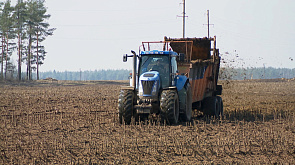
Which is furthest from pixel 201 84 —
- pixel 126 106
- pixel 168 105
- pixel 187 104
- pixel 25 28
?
pixel 25 28

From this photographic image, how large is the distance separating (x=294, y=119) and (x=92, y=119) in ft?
23.9

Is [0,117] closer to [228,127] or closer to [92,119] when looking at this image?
[92,119]

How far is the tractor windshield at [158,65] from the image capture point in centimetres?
1464

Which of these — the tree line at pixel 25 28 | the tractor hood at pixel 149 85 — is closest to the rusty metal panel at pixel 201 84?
the tractor hood at pixel 149 85

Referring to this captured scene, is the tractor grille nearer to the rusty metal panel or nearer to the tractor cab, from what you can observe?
the tractor cab

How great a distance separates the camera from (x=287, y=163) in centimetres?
873

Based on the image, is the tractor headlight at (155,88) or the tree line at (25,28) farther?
the tree line at (25,28)

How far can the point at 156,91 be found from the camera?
14.2 metres

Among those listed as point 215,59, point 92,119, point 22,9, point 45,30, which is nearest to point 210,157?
point 92,119

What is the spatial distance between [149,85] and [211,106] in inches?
173

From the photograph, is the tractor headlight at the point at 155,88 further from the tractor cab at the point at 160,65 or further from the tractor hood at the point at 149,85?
the tractor cab at the point at 160,65

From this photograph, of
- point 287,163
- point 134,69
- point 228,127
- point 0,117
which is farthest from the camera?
point 0,117

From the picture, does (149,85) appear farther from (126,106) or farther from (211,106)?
(211,106)

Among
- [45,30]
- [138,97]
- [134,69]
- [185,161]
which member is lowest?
[185,161]
